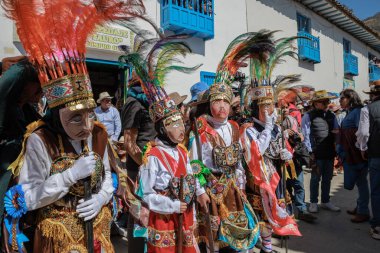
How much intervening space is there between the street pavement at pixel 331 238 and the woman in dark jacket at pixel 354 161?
0.77 feet

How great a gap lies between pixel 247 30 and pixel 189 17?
10.7 feet

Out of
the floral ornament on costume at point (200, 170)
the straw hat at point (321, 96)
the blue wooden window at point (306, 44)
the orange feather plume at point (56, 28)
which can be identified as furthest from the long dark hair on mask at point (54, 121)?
the blue wooden window at point (306, 44)

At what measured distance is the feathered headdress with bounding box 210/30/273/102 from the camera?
10.3ft

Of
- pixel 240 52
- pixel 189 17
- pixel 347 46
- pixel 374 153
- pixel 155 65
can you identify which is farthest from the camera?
pixel 347 46

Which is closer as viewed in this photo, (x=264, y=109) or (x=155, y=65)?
(x=155, y=65)

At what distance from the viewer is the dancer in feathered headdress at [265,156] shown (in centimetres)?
335

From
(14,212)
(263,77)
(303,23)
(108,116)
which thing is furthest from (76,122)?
(303,23)

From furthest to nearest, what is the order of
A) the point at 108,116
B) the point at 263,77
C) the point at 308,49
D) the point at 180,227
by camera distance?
the point at 308,49 → the point at 108,116 → the point at 263,77 → the point at 180,227

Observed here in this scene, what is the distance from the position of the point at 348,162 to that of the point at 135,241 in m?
3.83

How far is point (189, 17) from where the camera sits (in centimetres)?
848

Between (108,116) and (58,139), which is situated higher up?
(108,116)

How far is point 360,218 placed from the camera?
4863 mm

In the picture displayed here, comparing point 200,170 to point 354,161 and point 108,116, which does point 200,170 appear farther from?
point 108,116

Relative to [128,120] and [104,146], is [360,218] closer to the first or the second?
[128,120]
